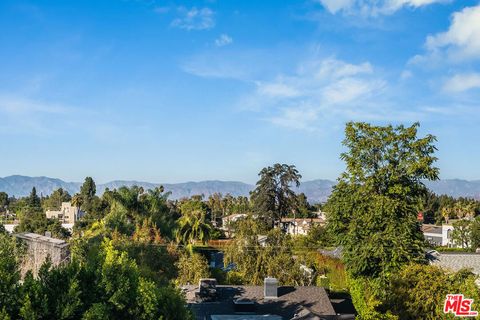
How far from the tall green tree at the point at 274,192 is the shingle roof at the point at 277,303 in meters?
49.8

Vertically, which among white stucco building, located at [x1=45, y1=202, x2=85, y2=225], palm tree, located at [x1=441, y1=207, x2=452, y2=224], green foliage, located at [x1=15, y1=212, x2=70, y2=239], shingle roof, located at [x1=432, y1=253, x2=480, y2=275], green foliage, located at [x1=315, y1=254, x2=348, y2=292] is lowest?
green foliage, located at [x1=315, y1=254, x2=348, y2=292]

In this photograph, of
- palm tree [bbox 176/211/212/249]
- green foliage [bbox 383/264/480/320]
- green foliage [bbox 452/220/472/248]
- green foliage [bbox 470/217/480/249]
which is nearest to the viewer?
green foliage [bbox 383/264/480/320]

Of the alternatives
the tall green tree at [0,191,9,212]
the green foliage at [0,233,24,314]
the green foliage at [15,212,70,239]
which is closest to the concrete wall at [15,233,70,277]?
the green foliage at [0,233,24,314]

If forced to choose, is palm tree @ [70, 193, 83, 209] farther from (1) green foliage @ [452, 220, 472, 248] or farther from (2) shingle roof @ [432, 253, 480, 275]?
(2) shingle roof @ [432, 253, 480, 275]

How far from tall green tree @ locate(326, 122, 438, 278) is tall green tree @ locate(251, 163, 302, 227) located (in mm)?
44532

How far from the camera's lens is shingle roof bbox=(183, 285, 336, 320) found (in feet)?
89.8

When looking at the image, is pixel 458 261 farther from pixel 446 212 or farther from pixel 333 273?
pixel 446 212

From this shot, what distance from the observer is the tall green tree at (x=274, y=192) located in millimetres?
81250

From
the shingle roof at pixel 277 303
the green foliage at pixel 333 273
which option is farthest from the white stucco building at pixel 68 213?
the shingle roof at pixel 277 303

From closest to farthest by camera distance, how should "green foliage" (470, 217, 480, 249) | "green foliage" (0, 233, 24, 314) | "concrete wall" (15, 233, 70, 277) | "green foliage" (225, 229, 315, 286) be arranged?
"green foliage" (0, 233, 24, 314) → "concrete wall" (15, 233, 70, 277) → "green foliage" (225, 229, 315, 286) → "green foliage" (470, 217, 480, 249)

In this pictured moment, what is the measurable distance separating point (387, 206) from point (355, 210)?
2514mm

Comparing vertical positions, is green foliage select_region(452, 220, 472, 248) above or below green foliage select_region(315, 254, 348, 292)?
above

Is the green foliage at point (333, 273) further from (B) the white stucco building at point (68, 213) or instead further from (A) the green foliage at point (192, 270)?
(B) the white stucco building at point (68, 213)

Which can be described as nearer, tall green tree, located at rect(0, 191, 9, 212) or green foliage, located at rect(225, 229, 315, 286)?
green foliage, located at rect(225, 229, 315, 286)
